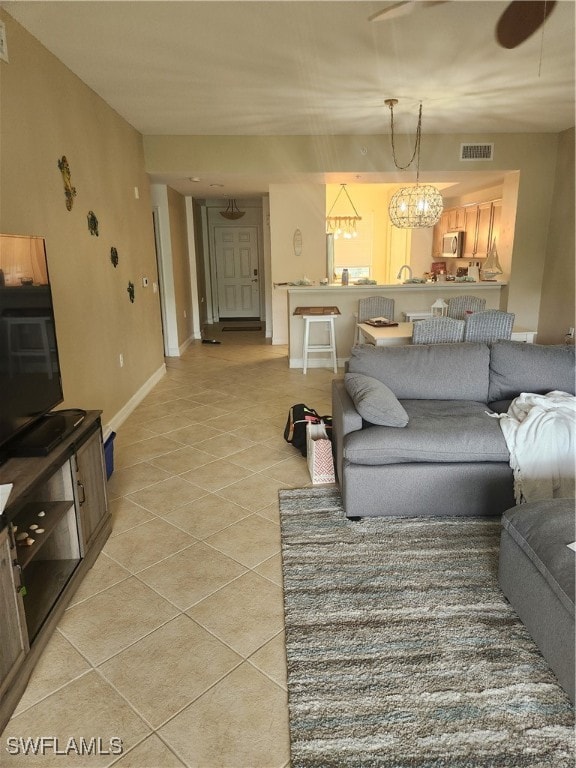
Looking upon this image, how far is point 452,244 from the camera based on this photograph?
25.7 ft

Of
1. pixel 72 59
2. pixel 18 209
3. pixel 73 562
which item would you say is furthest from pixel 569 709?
pixel 72 59

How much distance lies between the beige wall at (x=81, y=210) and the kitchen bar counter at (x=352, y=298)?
1853 millimetres

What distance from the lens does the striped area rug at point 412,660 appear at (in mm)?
1403

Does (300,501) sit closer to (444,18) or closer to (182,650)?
(182,650)

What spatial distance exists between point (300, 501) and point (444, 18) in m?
2.91

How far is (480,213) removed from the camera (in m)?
6.95

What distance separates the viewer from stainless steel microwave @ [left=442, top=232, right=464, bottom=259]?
7.62 metres

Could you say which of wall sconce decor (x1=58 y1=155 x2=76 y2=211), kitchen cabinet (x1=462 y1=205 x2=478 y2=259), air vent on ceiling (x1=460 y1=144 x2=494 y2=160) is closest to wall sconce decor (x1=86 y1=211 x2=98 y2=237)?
wall sconce decor (x1=58 y1=155 x2=76 y2=211)

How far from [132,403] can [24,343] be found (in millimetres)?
2701

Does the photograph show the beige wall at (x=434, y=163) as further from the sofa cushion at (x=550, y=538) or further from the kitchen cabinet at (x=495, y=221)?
the sofa cushion at (x=550, y=538)

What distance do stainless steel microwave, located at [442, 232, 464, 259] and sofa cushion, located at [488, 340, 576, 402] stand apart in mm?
4949

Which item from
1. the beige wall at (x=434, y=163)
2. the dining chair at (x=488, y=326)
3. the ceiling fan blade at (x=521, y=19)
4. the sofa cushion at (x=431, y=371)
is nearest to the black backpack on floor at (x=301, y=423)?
the sofa cushion at (x=431, y=371)

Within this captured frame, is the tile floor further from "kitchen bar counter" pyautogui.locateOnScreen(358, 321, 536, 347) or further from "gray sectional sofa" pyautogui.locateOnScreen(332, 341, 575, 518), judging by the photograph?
"kitchen bar counter" pyautogui.locateOnScreen(358, 321, 536, 347)

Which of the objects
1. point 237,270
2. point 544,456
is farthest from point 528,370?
point 237,270
